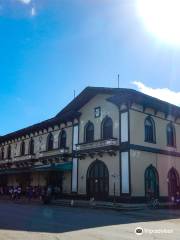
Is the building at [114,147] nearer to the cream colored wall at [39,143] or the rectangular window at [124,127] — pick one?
the rectangular window at [124,127]

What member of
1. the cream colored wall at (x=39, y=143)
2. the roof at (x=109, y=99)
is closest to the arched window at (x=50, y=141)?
the cream colored wall at (x=39, y=143)

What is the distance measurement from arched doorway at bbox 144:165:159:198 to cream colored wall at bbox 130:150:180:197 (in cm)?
35

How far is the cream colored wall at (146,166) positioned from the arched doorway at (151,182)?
0.35m

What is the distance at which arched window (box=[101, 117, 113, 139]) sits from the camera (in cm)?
2579

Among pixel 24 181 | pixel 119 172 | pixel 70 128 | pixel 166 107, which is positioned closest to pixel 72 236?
pixel 119 172

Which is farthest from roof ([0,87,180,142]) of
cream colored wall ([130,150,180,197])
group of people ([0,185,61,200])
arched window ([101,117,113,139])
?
group of people ([0,185,61,200])

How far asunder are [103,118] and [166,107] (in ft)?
17.1

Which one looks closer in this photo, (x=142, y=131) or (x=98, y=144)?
(x=142, y=131)

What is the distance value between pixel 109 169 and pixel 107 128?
3.31 meters

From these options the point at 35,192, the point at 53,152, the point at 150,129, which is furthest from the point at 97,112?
the point at 35,192

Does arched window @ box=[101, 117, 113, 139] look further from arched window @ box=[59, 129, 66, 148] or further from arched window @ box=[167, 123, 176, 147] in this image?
arched window @ box=[59, 129, 66, 148]

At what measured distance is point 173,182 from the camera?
89.6 feet

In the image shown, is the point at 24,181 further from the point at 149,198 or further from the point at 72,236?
the point at 72,236

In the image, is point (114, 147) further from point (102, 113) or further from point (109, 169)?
point (102, 113)
